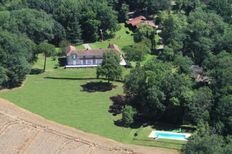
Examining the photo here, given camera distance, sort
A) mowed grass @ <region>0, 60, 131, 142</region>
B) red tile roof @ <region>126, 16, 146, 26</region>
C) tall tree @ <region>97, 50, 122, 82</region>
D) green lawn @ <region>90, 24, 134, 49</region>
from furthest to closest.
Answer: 1. red tile roof @ <region>126, 16, 146, 26</region>
2. green lawn @ <region>90, 24, 134, 49</region>
3. tall tree @ <region>97, 50, 122, 82</region>
4. mowed grass @ <region>0, 60, 131, 142</region>

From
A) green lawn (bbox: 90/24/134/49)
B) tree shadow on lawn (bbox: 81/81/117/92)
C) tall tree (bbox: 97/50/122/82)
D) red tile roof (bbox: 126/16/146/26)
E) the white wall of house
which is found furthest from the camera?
red tile roof (bbox: 126/16/146/26)

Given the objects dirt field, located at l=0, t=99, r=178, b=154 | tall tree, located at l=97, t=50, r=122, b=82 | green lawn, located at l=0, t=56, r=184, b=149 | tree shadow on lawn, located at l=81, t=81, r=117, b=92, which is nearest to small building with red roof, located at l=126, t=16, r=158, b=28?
green lawn, located at l=0, t=56, r=184, b=149

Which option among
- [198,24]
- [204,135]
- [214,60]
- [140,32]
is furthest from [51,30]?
[204,135]

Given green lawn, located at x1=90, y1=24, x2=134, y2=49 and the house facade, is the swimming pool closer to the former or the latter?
the house facade

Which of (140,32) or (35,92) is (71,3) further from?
(35,92)

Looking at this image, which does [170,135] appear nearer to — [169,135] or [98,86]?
[169,135]

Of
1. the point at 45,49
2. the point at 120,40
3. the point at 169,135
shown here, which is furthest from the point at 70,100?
the point at 120,40

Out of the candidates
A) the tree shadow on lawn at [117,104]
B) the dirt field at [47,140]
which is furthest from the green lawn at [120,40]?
the dirt field at [47,140]
